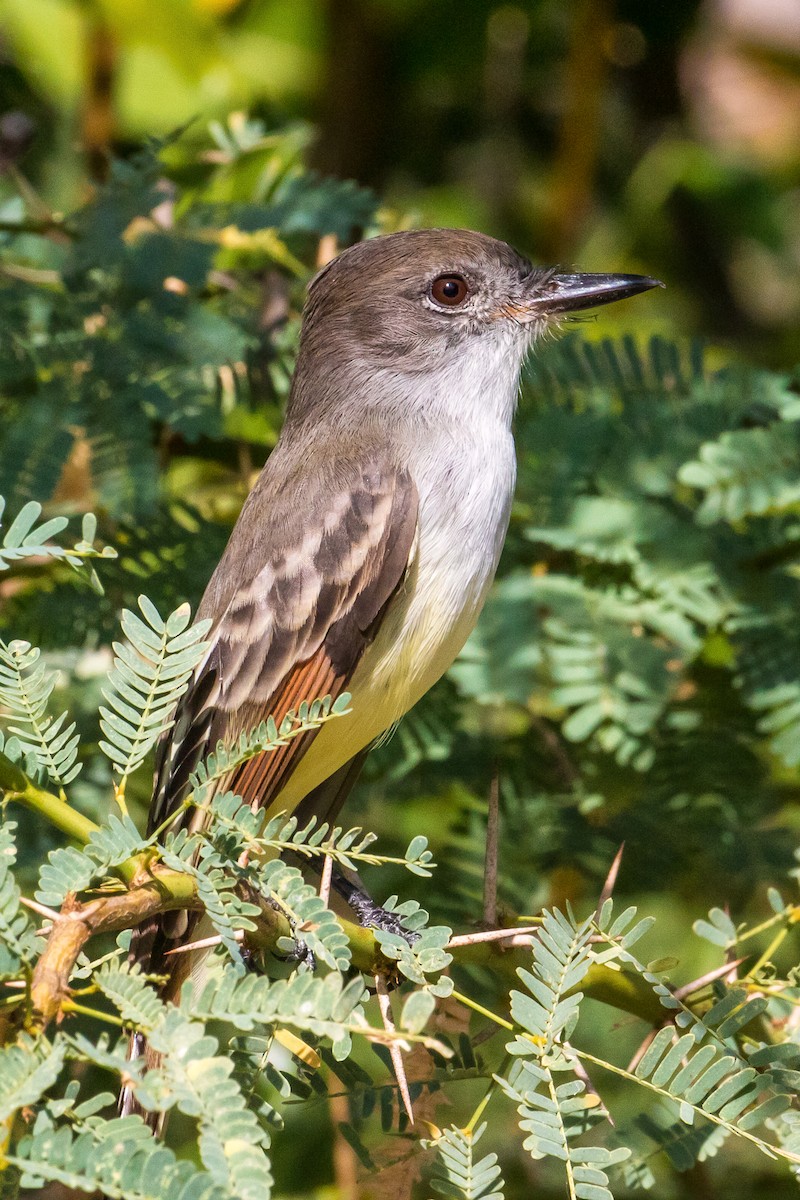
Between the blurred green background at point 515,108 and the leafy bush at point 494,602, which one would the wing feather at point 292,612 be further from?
the blurred green background at point 515,108

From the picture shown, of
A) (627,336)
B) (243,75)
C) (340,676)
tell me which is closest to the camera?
(340,676)

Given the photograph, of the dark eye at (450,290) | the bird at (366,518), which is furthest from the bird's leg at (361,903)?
the dark eye at (450,290)

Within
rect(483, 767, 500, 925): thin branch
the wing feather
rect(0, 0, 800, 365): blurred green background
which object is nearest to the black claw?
the wing feather

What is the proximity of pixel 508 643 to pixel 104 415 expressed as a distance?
1.18 metres

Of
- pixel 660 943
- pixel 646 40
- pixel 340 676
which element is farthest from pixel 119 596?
pixel 646 40

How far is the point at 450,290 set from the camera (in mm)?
3764

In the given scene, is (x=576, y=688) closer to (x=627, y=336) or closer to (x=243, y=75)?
(x=627, y=336)

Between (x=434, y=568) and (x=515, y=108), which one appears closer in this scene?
(x=434, y=568)

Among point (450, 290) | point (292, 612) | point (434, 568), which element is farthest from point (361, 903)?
point (450, 290)

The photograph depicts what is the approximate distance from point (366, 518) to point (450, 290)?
3.08 feet

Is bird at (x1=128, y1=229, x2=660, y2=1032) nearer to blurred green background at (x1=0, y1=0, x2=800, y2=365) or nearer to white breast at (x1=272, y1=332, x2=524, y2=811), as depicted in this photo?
white breast at (x1=272, y1=332, x2=524, y2=811)

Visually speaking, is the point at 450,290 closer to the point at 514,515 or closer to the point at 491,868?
the point at 514,515

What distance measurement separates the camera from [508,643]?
343 centimetres

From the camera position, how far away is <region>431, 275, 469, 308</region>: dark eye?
3.76 meters
